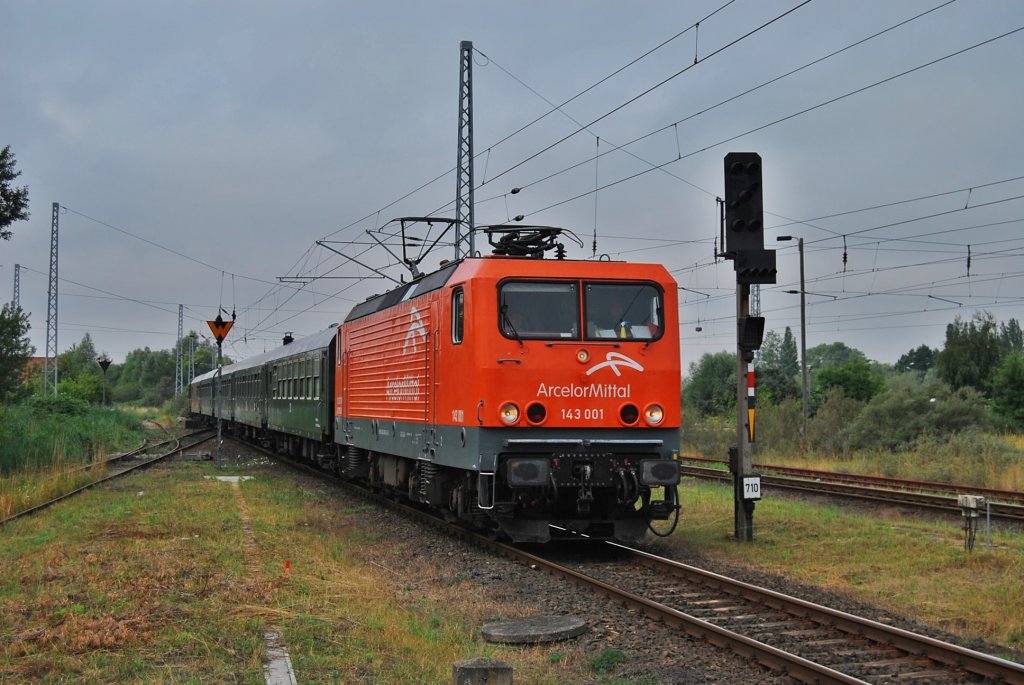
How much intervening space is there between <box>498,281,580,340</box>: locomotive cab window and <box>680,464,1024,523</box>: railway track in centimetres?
646

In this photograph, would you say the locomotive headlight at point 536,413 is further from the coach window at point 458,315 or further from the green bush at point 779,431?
the green bush at point 779,431

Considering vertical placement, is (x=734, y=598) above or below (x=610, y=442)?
below

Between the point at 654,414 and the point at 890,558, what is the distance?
3126mm

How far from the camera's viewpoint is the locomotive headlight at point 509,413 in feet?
34.8

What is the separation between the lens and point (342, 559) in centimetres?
1076

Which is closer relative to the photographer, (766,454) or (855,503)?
(855,503)

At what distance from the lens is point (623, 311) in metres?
11.2

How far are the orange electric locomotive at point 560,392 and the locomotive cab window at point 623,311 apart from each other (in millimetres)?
14

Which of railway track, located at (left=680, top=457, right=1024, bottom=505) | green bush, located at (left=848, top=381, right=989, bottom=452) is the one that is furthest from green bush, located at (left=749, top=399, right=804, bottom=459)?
railway track, located at (left=680, top=457, right=1024, bottom=505)

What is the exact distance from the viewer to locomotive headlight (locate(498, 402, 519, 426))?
418 inches

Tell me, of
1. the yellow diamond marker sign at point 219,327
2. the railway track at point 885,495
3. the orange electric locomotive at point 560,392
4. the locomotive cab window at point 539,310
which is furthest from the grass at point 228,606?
the yellow diamond marker sign at point 219,327

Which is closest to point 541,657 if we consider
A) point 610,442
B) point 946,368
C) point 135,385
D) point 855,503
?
point 610,442

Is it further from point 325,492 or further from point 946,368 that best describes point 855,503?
point 946,368

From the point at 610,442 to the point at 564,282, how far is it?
191 cm
